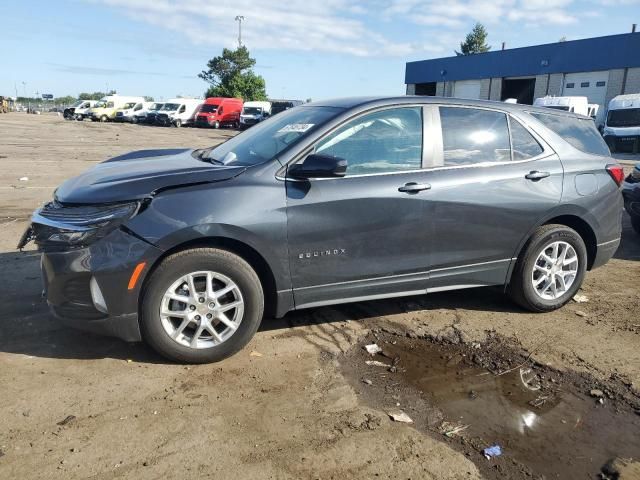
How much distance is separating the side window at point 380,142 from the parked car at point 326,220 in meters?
0.01

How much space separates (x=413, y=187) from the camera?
3998 millimetres

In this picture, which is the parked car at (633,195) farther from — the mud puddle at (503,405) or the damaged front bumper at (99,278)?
the damaged front bumper at (99,278)

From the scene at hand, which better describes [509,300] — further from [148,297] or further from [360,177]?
[148,297]

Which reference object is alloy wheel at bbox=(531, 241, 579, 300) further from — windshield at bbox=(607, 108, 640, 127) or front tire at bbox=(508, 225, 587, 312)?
windshield at bbox=(607, 108, 640, 127)

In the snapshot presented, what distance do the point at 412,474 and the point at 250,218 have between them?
71.9 inches

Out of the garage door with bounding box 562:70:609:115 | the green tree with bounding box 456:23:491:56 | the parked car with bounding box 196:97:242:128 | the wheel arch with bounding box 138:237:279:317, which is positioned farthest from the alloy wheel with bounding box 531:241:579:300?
the green tree with bounding box 456:23:491:56

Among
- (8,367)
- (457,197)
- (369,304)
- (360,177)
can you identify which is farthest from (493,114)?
(8,367)

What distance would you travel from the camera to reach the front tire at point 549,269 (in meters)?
4.57

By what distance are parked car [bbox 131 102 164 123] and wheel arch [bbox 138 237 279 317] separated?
44.3 meters

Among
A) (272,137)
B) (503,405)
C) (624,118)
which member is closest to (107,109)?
(624,118)

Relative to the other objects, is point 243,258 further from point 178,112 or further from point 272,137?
point 178,112

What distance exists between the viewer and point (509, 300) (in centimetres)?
505

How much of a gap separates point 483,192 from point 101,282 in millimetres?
2875

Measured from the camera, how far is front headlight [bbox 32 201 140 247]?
3344 mm
